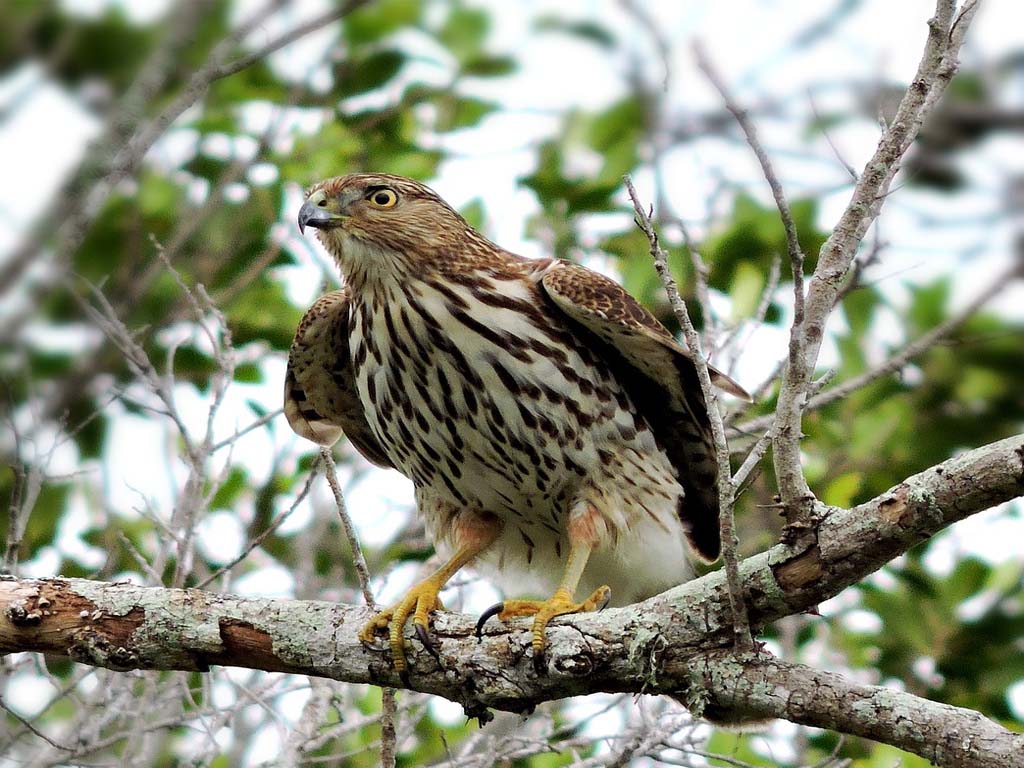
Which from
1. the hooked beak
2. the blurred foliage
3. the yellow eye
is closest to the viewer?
the hooked beak

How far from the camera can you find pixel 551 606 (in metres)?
3.91

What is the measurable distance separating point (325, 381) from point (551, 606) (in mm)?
1572

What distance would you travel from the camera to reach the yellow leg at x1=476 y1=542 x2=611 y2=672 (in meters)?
3.49

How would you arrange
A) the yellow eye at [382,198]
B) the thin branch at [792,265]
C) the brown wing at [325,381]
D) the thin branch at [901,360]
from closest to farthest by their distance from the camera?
the thin branch at [792,265] → the thin branch at [901,360] → the yellow eye at [382,198] → the brown wing at [325,381]

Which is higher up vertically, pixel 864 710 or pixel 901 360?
pixel 901 360

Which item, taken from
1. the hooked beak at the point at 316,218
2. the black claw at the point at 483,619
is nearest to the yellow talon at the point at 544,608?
the black claw at the point at 483,619

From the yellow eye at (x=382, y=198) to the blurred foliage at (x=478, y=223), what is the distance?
110 cm

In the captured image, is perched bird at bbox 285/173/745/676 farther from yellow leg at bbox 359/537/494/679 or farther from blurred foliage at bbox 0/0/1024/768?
blurred foliage at bbox 0/0/1024/768

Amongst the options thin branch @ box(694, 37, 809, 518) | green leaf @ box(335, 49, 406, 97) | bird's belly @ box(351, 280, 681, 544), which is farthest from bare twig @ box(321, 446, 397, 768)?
green leaf @ box(335, 49, 406, 97)

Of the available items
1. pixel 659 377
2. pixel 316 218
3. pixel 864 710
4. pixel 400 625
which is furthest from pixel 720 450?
pixel 316 218

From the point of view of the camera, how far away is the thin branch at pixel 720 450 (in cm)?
307

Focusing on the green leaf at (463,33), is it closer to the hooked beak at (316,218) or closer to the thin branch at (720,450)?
the hooked beak at (316,218)

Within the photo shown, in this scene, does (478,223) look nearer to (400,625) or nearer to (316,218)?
(316,218)

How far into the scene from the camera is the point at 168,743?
6.05 meters
